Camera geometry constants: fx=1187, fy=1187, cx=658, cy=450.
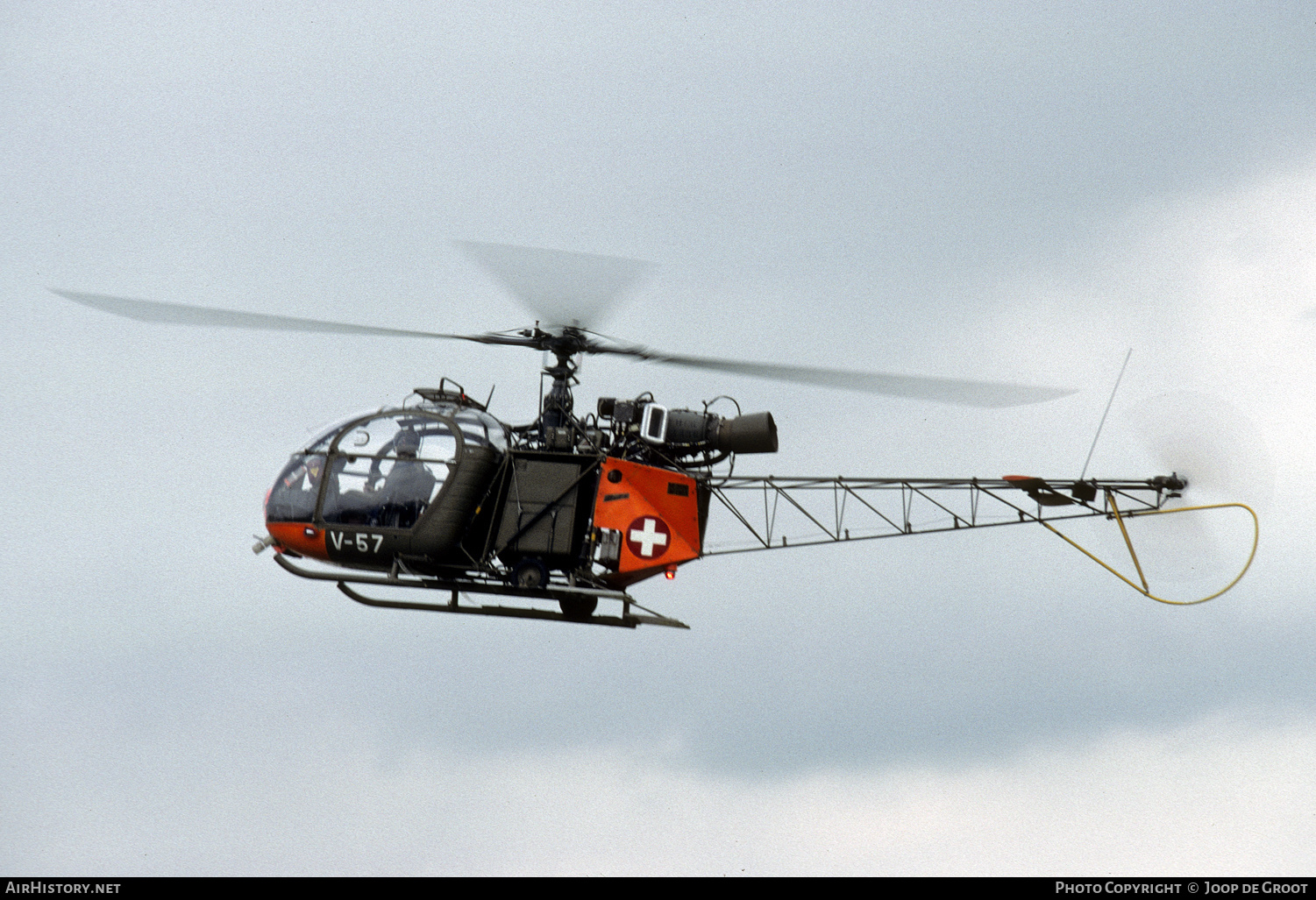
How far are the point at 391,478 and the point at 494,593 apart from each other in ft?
8.40

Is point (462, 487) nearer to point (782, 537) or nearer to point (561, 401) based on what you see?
point (561, 401)

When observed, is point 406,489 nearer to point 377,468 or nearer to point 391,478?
point 391,478

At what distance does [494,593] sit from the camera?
1973 cm

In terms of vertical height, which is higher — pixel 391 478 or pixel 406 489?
pixel 391 478

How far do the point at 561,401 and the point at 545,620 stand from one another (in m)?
3.84

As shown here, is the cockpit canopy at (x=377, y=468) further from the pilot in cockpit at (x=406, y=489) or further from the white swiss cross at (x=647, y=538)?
the white swiss cross at (x=647, y=538)

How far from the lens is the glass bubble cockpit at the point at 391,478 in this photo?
63.6 ft

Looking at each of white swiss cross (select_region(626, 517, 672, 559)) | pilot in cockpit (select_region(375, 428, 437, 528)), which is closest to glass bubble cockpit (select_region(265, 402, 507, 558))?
pilot in cockpit (select_region(375, 428, 437, 528))

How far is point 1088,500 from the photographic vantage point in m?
21.8

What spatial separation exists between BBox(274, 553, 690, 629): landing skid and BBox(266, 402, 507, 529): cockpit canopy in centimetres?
90

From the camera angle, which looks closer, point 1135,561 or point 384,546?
point 384,546

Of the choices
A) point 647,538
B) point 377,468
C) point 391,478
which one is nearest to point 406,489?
point 391,478

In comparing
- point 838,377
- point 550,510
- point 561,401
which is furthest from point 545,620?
point 838,377

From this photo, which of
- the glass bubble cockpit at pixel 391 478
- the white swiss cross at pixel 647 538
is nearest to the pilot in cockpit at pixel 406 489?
the glass bubble cockpit at pixel 391 478
